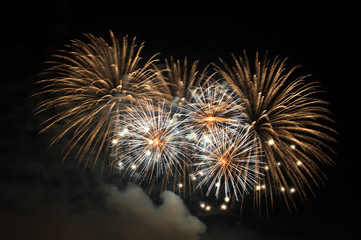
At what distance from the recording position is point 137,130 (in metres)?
11.2

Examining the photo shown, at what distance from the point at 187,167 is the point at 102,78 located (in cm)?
549

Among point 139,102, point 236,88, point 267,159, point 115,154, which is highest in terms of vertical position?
point 236,88

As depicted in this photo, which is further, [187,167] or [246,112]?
[187,167]

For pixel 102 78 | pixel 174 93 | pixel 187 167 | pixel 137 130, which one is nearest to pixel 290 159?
pixel 187 167

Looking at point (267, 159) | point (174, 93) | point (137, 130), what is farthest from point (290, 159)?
point (137, 130)

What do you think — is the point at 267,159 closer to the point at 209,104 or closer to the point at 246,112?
the point at 246,112

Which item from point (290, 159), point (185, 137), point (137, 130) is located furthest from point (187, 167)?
point (290, 159)

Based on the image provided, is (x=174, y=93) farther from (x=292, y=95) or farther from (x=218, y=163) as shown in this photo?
(x=292, y=95)

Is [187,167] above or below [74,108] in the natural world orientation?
below

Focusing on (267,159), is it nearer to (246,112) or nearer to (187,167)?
(246,112)

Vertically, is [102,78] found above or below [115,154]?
above

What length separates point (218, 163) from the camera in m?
11.2

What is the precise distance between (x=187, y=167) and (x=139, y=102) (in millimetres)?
3728

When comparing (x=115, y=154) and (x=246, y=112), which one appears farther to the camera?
(x=115, y=154)
